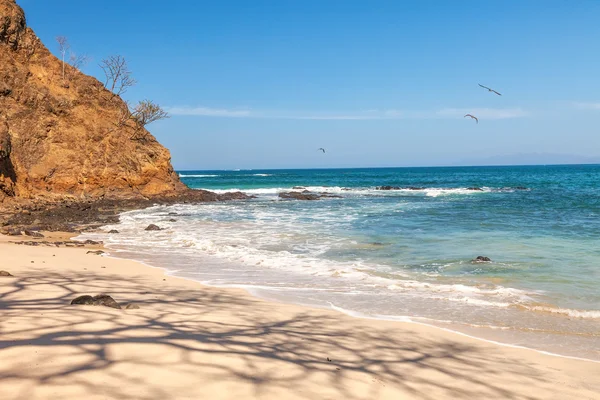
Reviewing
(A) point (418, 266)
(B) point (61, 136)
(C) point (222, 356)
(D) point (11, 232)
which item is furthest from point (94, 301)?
(B) point (61, 136)

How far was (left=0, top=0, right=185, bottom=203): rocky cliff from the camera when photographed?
24.4 m

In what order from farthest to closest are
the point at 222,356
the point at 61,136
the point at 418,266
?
the point at 61,136 → the point at 418,266 → the point at 222,356

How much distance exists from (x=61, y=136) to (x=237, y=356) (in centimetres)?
2735

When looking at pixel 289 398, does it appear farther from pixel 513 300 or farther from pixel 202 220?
pixel 202 220

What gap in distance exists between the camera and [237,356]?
143 inches

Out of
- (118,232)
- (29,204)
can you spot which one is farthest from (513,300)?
(29,204)

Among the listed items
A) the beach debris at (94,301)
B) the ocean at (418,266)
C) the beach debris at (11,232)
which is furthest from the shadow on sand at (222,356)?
the beach debris at (11,232)

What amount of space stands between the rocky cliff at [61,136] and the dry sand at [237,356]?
19.6 metres

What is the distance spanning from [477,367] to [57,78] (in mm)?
31405

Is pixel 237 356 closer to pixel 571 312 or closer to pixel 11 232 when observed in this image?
pixel 571 312

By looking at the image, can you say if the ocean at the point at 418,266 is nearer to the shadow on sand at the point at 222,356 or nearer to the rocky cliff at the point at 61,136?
the shadow on sand at the point at 222,356

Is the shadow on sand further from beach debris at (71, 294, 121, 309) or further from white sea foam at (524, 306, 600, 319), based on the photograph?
white sea foam at (524, 306, 600, 319)

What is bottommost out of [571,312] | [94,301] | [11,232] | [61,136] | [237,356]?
[571,312]

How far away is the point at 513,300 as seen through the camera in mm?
7141
